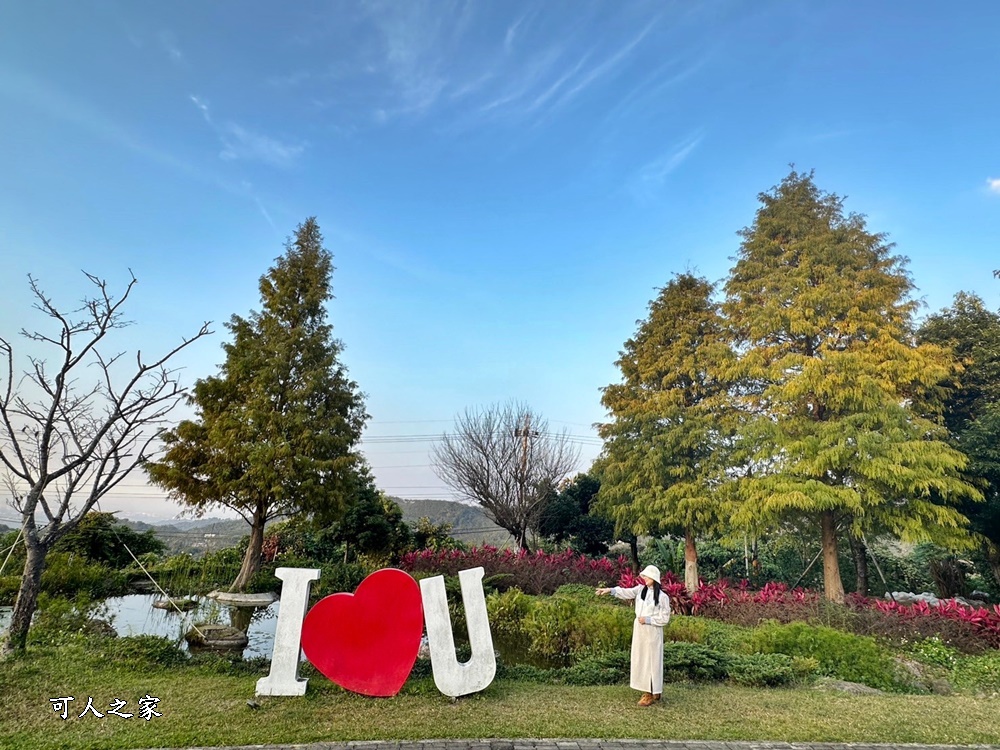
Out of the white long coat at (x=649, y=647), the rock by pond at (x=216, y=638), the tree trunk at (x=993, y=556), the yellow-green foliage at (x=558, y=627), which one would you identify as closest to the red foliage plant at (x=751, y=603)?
the yellow-green foliage at (x=558, y=627)

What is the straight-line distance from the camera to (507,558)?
14562mm

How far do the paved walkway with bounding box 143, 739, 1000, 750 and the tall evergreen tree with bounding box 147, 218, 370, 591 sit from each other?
9.16 meters

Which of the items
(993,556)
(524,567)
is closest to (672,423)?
(524,567)

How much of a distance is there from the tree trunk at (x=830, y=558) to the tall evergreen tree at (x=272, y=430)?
10493mm

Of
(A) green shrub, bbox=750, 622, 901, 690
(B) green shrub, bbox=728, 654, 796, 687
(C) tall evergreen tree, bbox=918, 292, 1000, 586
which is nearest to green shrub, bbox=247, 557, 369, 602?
(B) green shrub, bbox=728, 654, 796, 687

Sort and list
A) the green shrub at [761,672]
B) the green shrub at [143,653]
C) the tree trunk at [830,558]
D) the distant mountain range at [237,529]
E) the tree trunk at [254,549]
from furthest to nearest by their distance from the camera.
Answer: the distant mountain range at [237,529] → the tree trunk at [254,549] → the tree trunk at [830,558] → the green shrub at [761,672] → the green shrub at [143,653]

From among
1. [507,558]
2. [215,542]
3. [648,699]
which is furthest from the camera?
[215,542]

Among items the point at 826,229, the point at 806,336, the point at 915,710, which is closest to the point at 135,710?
the point at 915,710

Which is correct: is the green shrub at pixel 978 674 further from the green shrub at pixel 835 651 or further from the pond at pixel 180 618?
the pond at pixel 180 618

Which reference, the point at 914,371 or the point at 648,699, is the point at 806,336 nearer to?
the point at 914,371

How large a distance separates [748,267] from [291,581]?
11.4 m

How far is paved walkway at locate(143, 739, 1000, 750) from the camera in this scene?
3.97 m

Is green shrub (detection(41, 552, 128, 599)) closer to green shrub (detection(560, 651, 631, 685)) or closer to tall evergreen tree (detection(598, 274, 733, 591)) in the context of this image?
green shrub (detection(560, 651, 631, 685))

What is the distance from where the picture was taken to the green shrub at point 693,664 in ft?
21.0
